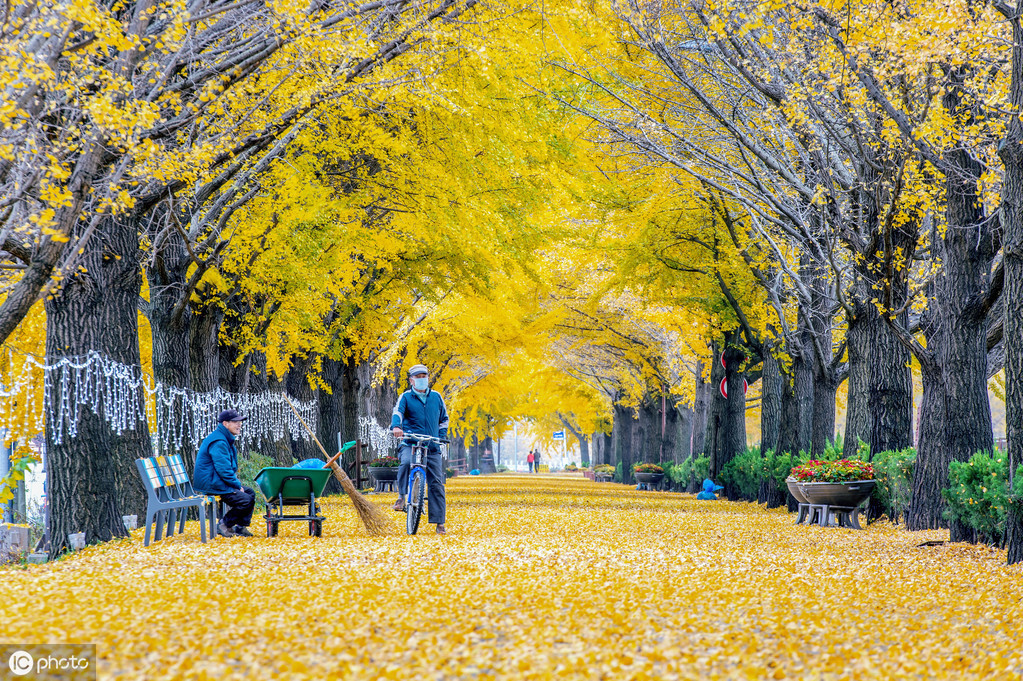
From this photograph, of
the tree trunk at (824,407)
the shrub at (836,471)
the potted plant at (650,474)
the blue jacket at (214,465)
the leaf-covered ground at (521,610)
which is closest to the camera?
the leaf-covered ground at (521,610)

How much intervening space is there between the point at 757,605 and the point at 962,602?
1.51m

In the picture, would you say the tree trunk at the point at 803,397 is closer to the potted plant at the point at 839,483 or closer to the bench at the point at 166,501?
the potted plant at the point at 839,483

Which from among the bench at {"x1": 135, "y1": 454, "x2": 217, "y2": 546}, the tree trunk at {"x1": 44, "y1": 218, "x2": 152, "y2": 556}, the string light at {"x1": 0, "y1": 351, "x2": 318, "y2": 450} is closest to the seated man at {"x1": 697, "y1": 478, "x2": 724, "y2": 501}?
the string light at {"x1": 0, "y1": 351, "x2": 318, "y2": 450}

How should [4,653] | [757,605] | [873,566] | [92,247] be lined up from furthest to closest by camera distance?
[92,247], [873,566], [757,605], [4,653]

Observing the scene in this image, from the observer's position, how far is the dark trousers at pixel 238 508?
11.4m

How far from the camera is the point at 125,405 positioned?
36.6 ft

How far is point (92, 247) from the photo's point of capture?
36.7ft

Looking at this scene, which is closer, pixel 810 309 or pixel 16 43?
pixel 16 43

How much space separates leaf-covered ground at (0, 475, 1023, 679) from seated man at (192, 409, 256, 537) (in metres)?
1.04

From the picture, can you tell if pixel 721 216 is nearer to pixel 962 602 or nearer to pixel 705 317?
pixel 705 317

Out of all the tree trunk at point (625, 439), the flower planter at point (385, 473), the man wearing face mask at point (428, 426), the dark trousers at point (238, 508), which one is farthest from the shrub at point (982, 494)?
the tree trunk at point (625, 439)

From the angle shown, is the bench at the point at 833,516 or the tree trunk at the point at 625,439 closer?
the bench at the point at 833,516

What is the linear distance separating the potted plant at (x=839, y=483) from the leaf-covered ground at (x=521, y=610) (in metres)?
3.31

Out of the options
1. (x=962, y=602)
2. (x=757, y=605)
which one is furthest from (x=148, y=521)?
(x=962, y=602)
